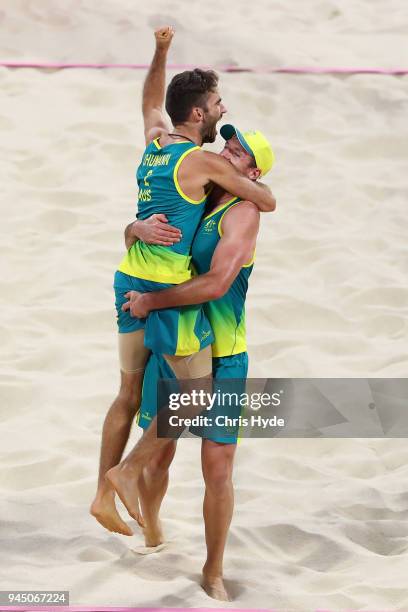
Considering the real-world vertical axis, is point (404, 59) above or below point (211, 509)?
above

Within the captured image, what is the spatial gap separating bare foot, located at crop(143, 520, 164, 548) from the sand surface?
7cm

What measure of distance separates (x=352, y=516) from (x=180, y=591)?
99cm

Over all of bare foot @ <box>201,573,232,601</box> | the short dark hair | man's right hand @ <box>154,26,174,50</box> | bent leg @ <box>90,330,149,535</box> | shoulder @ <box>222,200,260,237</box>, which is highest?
man's right hand @ <box>154,26,174,50</box>

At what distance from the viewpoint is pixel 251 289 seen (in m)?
5.84

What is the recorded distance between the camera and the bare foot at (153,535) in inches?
150

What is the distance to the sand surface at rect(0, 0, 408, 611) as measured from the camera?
3.76 metres

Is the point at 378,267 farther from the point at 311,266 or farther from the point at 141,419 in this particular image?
the point at 141,419

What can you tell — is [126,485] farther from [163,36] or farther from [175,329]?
[163,36]

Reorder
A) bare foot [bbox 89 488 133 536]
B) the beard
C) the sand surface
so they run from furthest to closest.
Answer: the sand surface < the beard < bare foot [bbox 89 488 133 536]

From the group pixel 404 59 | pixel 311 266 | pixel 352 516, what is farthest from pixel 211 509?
pixel 404 59

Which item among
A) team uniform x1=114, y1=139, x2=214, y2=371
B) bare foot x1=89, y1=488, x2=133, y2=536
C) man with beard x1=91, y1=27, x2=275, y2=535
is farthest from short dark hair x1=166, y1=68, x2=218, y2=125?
bare foot x1=89, y1=488, x2=133, y2=536

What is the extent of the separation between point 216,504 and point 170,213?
96 cm

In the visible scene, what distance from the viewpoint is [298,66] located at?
25.7 feet

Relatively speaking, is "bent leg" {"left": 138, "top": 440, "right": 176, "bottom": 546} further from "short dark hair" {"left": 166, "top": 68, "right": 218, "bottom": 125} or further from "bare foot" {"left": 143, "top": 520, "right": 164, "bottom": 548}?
"short dark hair" {"left": 166, "top": 68, "right": 218, "bottom": 125}
